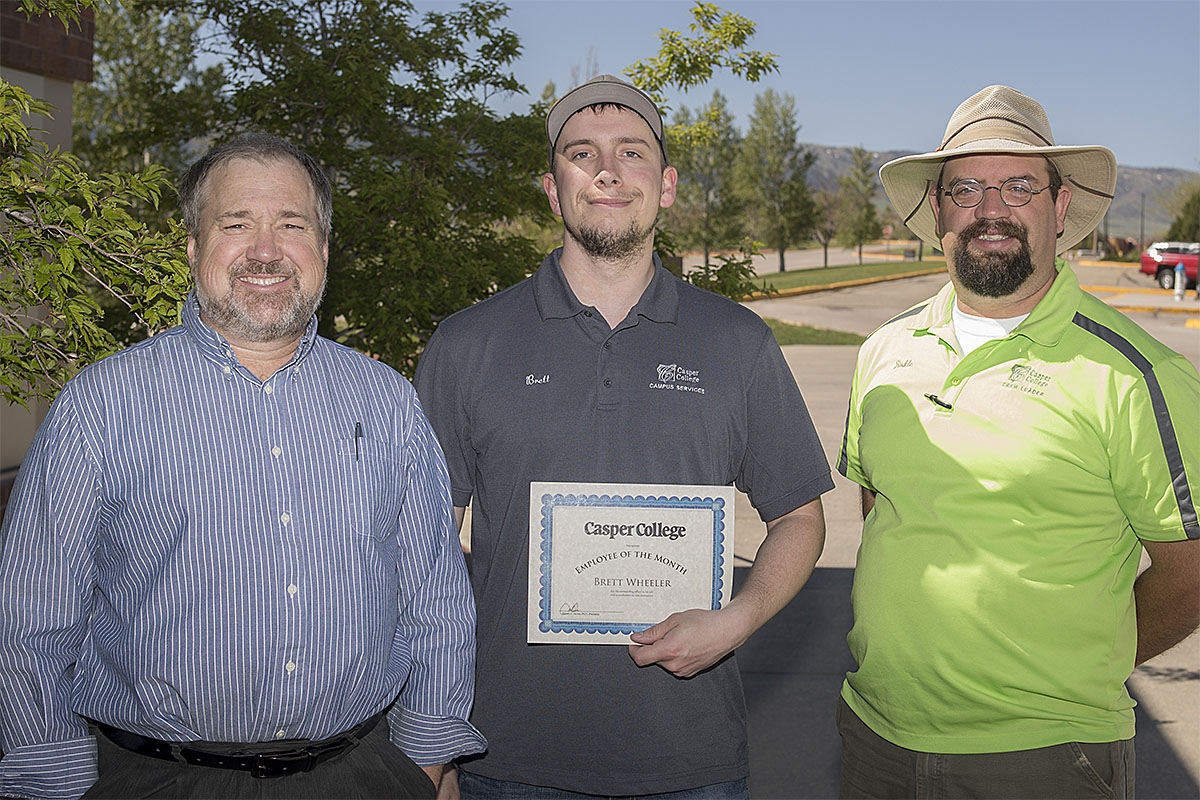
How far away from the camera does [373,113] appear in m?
6.02

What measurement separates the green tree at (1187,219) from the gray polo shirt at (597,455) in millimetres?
58416

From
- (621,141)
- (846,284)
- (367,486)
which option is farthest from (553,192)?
(846,284)

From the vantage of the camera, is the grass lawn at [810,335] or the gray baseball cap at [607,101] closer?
the gray baseball cap at [607,101]

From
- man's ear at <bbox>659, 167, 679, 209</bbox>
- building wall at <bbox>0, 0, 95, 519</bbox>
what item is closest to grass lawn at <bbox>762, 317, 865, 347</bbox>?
building wall at <bbox>0, 0, 95, 519</bbox>

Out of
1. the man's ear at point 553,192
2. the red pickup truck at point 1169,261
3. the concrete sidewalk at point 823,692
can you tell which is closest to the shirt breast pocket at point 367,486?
the man's ear at point 553,192

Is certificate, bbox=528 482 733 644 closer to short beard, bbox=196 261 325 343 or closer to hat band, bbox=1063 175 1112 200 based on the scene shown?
short beard, bbox=196 261 325 343

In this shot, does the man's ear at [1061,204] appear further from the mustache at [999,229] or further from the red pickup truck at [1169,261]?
the red pickup truck at [1169,261]

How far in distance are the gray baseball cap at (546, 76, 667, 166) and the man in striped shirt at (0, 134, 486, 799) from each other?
0.80m

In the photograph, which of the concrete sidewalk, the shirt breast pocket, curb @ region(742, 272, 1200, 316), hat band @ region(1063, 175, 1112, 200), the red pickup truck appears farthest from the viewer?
the red pickup truck

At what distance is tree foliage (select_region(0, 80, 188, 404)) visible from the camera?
301 cm

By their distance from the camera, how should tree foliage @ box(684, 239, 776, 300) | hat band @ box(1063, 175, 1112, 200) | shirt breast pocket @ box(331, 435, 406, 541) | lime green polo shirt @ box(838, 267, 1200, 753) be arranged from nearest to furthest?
shirt breast pocket @ box(331, 435, 406, 541), lime green polo shirt @ box(838, 267, 1200, 753), hat band @ box(1063, 175, 1112, 200), tree foliage @ box(684, 239, 776, 300)

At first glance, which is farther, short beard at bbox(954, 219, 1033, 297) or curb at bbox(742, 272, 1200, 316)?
curb at bbox(742, 272, 1200, 316)

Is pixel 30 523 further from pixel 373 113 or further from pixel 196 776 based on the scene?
pixel 373 113

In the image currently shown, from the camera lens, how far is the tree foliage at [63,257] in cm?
301
